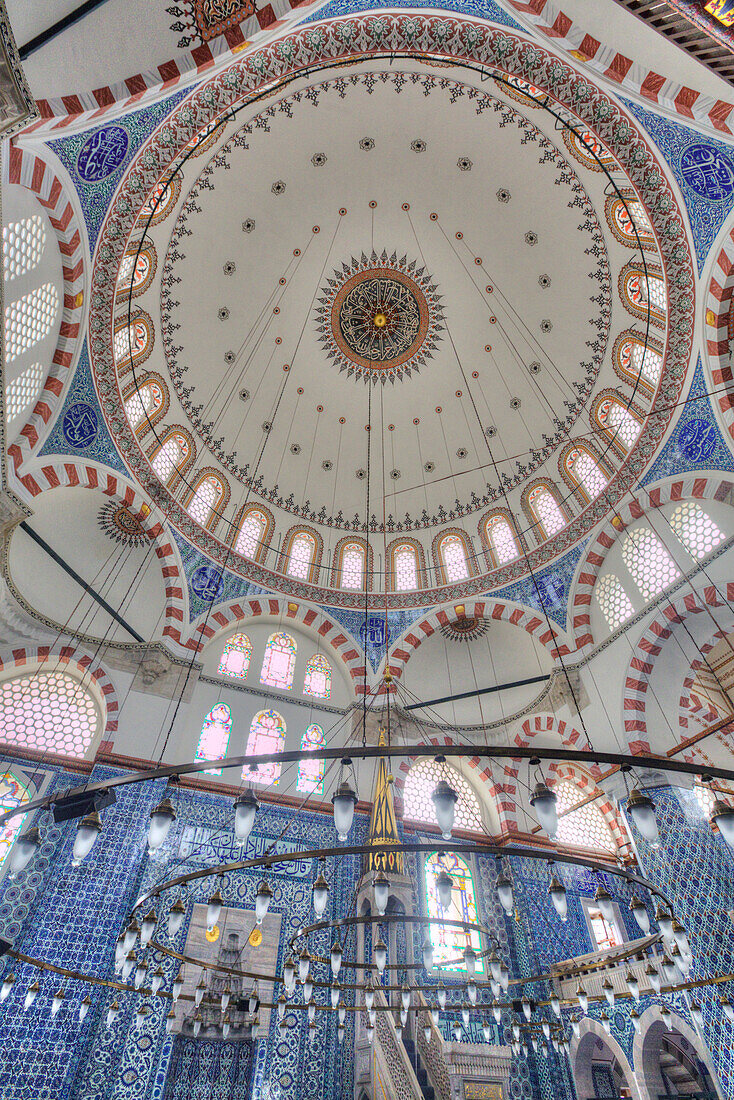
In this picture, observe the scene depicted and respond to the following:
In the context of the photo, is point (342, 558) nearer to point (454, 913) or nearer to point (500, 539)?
point (500, 539)

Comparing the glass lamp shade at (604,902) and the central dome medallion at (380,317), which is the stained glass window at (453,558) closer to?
the central dome medallion at (380,317)

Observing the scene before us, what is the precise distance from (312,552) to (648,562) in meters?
7.45

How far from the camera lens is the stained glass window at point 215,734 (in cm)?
1088

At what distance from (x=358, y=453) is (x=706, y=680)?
10.1 meters

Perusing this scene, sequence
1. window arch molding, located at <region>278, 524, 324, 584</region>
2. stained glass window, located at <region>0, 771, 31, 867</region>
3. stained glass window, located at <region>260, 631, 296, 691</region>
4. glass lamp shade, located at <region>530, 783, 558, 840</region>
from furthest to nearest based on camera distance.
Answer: window arch molding, located at <region>278, 524, 324, 584</region>, stained glass window, located at <region>260, 631, 296, 691</region>, stained glass window, located at <region>0, 771, 31, 867</region>, glass lamp shade, located at <region>530, 783, 558, 840</region>

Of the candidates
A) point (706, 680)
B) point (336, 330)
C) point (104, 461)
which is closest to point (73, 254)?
point (104, 461)

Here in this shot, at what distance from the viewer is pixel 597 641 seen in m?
11.6

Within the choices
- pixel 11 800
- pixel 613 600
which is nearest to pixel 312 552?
pixel 613 600

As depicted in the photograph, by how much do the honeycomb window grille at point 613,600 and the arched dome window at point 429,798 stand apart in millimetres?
4483

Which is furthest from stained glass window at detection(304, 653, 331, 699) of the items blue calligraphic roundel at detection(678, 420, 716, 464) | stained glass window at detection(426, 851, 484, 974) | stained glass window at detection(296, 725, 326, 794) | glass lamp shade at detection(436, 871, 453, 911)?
blue calligraphic roundel at detection(678, 420, 716, 464)

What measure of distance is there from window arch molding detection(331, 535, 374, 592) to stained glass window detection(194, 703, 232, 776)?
400cm

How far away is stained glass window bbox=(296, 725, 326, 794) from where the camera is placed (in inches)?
447

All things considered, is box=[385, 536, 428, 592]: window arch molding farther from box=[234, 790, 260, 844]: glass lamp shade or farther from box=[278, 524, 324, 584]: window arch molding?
box=[234, 790, 260, 844]: glass lamp shade

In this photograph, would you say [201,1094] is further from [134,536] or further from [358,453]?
[358,453]
